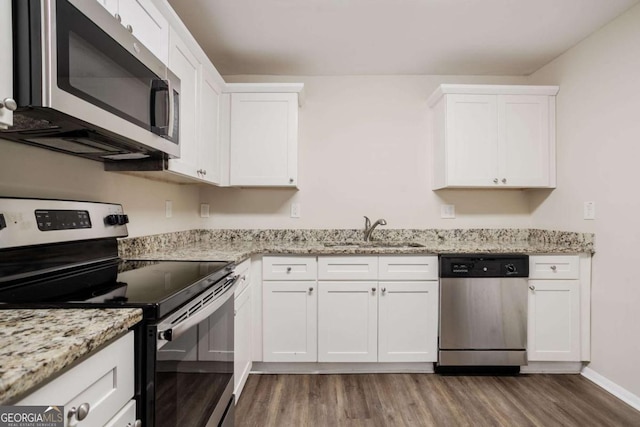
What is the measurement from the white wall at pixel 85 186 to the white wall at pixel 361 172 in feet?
2.16

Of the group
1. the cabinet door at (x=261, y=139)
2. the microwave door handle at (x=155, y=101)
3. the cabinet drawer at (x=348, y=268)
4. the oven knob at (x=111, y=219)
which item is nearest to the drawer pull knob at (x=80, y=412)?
the microwave door handle at (x=155, y=101)

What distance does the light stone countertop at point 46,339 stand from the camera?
1.62 ft

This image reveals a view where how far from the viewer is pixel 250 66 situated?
2.70m

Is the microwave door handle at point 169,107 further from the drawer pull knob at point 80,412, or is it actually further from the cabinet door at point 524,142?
the cabinet door at point 524,142

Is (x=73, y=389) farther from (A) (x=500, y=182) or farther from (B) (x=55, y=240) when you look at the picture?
(A) (x=500, y=182)

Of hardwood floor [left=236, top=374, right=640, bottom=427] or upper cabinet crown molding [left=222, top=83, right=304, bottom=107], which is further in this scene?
upper cabinet crown molding [left=222, top=83, right=304, bottom=107]

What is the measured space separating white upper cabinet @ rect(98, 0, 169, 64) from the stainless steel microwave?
132 millimetres

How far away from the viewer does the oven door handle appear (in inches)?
34.2

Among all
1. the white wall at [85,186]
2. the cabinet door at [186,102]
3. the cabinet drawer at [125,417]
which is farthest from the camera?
the cabinet door at [186,102]

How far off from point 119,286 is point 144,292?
134 mm

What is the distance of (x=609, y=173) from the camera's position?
2.09m

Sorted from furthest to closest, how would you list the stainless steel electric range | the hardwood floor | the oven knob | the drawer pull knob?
the hardwood floor, the oven knob, the stainless steel electric range, the drawer pull knob

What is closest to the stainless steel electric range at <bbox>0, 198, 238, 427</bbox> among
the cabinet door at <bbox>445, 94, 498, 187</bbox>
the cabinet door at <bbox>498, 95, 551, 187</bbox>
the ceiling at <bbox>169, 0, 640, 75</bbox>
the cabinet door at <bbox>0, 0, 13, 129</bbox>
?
the cabinet door at <bbox>0, 0, 13, 129</bbox>

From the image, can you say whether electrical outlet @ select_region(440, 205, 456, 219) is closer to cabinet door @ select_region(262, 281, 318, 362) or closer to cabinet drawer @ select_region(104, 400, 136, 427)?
cabinet door @ select_region(262, 281, 318, 362)
